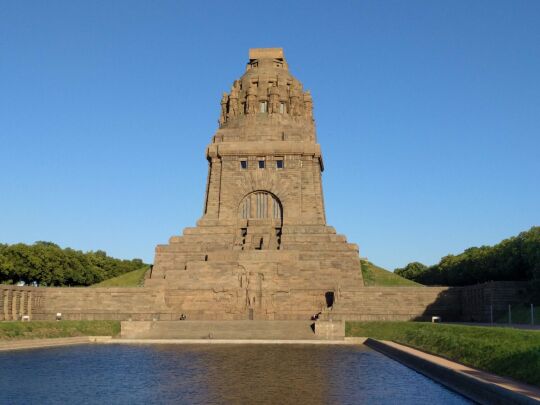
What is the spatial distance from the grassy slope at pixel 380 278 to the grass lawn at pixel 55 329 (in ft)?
82.4

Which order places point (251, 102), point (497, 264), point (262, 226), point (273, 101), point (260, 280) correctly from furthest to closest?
point (251, 102) → point (273, 101) → point (262, 226) → point (497, 264) → point (260, 280)

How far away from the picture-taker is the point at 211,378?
19.9 metres

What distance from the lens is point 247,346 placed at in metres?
33.7

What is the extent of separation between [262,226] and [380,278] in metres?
12.6

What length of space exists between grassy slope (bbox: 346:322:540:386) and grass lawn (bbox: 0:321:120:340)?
18.6m

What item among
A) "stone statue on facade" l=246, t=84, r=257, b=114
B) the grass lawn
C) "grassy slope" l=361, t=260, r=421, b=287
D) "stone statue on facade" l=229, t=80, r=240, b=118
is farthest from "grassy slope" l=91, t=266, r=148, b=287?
"grassy slope" l=361, t=260, r=421, b=287

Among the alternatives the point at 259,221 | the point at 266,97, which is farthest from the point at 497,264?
the point at 266,97

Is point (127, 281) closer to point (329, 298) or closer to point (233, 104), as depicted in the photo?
point (329, 298)

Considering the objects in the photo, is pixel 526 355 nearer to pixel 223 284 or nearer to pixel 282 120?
pixel 223 284

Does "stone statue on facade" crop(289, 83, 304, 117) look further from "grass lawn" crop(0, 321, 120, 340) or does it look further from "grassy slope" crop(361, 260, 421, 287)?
"grass lawn" crop(0, 321, 120, 340)

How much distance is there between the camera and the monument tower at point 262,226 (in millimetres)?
50384

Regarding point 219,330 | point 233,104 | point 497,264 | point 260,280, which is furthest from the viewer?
point 233,104

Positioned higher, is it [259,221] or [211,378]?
[259,221]

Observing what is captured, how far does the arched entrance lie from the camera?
5916cm
